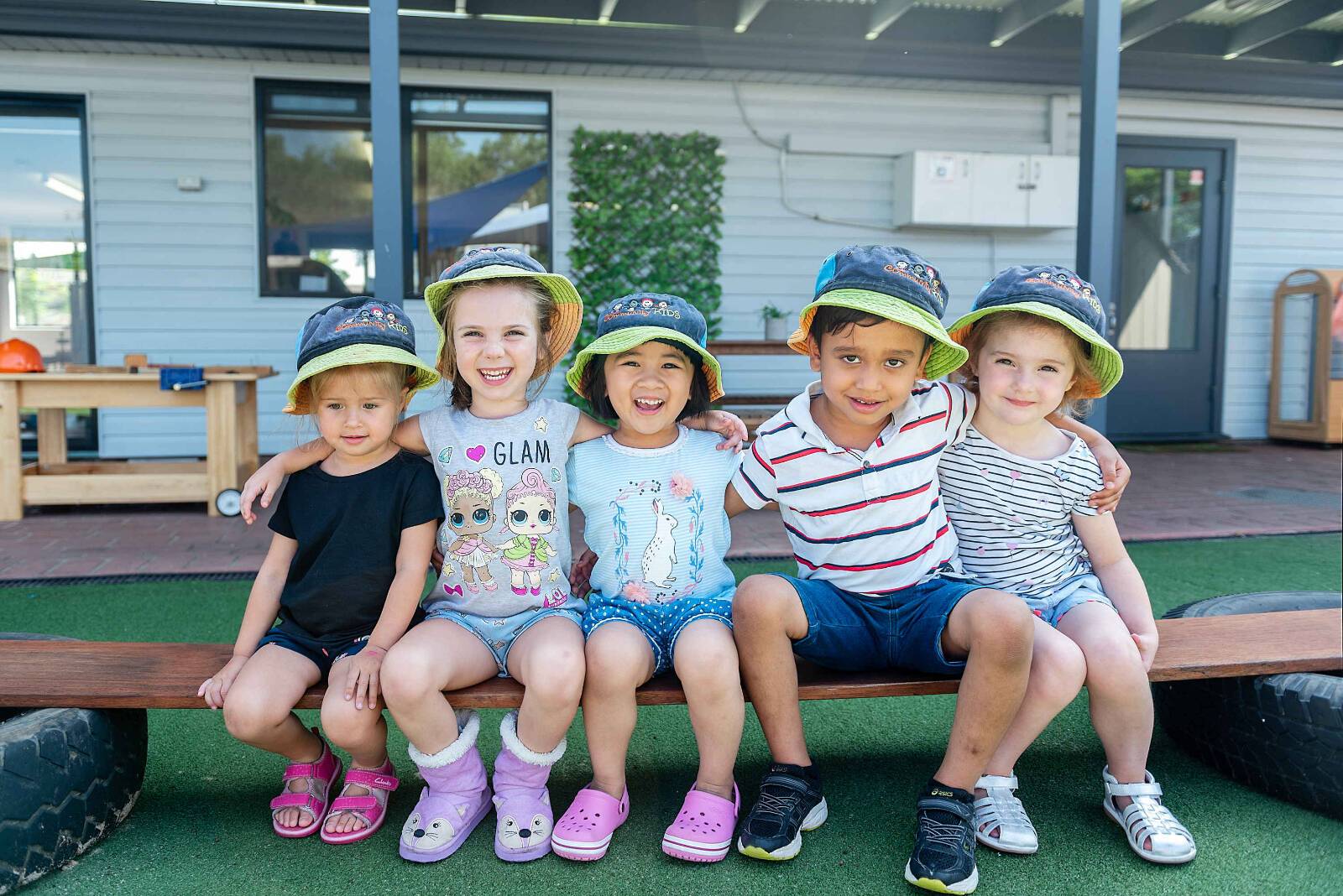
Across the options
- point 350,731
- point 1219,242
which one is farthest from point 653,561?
point 1219,242

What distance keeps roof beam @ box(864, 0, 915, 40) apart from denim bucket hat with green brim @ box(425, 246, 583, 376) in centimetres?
497

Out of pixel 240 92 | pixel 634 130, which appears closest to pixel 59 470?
pixel 240 92

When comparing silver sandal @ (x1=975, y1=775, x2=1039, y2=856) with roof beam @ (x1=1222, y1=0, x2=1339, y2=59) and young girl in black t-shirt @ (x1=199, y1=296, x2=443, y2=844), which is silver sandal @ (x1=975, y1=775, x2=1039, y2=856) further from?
roof beam @ (x1=1222, y1=0, x2=1339, y2=59)

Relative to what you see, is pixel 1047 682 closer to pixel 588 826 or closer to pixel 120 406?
pixel 588 826

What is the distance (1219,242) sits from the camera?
8.28m

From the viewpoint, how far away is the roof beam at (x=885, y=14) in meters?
6.43

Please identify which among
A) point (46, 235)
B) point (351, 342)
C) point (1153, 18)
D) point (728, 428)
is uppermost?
point (1153, 18)

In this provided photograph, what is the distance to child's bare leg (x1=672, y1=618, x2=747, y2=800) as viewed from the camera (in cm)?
188

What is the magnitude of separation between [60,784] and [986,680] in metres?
1.68

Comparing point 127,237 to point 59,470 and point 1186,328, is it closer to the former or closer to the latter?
point 59,470

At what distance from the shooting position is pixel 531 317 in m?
2.19

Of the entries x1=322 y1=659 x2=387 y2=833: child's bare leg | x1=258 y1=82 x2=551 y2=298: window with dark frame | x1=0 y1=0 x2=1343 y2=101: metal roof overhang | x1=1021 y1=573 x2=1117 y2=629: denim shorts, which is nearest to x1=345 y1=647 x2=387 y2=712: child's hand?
x1=322 y1=659 x2=387 y2=833: child's bare leg

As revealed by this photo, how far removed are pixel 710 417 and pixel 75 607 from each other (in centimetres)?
250

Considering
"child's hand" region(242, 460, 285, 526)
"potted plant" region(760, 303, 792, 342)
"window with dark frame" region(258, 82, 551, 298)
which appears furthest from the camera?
"potted plant" region(760, 303, 792, 342)
